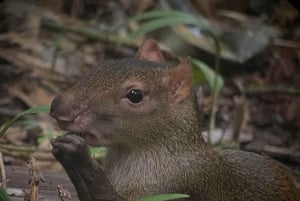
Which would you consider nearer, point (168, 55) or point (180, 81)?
point (180, 81)

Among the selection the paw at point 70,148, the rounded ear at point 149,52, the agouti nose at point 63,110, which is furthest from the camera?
the rounded ear at point 149,52

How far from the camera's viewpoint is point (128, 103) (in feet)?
14.2

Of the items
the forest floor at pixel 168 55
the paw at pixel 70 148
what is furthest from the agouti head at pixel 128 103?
the forest floor at pixel 168 55

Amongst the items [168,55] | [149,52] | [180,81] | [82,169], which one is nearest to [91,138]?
[82,169]

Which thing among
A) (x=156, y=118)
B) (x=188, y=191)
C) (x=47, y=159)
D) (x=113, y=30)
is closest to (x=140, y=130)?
(x=156, y=118)

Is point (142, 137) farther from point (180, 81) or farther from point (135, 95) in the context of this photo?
point (180, 81)

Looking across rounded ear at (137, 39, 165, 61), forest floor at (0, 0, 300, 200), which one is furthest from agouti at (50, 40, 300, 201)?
forest floor at (0, 0, 300, 200)

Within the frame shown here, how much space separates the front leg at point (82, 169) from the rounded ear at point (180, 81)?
0.58 metres

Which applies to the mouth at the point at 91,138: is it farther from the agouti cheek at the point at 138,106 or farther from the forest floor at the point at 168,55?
the forest floor at the point at 168,55

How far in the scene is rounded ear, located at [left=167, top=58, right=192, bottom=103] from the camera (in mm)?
4523

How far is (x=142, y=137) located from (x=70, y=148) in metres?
0.53

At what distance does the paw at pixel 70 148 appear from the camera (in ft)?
12.8

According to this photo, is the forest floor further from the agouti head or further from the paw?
the paw

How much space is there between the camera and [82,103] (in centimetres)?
414
